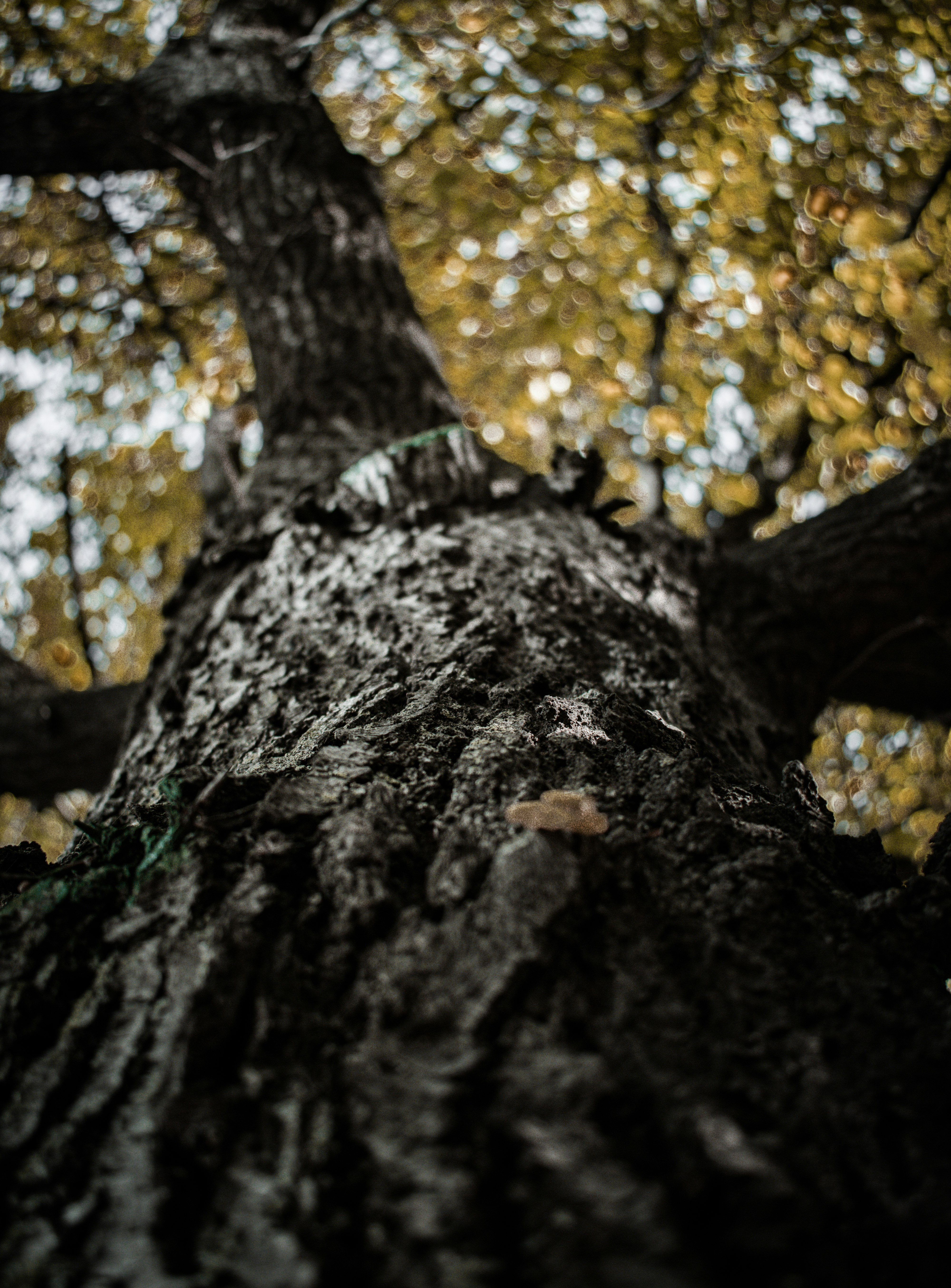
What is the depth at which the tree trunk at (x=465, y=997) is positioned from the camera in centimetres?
58

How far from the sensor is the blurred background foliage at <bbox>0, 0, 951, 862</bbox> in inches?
151

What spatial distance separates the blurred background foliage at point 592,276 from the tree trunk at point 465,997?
2027mm

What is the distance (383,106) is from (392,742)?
17.6 ft

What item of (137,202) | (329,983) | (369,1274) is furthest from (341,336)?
(137,202)

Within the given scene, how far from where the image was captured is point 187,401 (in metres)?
5.61

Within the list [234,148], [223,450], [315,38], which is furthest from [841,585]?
[315,38]

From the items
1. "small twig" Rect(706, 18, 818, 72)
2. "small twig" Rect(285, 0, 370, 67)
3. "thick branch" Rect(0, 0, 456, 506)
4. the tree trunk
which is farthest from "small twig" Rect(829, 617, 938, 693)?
"small twig" Rect(285, 0, 370, 67)

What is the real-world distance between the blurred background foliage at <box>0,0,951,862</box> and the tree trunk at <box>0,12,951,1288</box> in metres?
2.03

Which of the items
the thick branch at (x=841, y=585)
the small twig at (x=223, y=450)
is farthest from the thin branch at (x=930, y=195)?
the small twig at (x=223, y=450)

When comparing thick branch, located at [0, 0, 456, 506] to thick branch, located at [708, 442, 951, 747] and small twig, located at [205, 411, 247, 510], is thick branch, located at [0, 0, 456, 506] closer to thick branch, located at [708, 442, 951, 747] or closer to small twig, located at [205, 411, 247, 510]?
small twig, located at [205, 411, 247, 510]

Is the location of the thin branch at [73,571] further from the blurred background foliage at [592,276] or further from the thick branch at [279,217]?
the thick branch at [279,217]

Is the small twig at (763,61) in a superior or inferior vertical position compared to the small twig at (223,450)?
superior

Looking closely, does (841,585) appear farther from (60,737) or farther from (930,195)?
(60,737)

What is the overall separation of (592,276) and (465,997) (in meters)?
5.46
